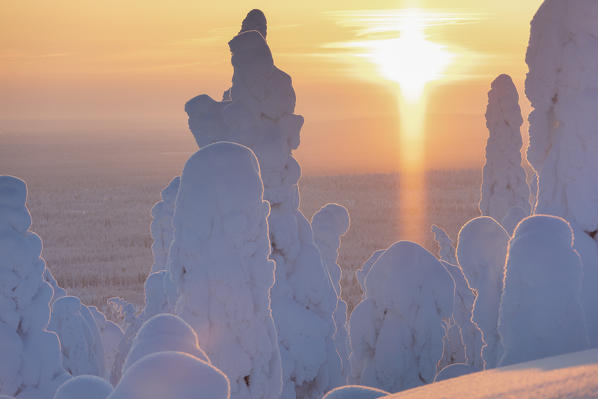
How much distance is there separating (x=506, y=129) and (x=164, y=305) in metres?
11.5

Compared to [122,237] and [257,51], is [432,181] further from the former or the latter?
[257,51]

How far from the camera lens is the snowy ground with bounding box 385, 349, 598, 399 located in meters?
4.86

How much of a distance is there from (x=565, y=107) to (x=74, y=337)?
1005 centimetres

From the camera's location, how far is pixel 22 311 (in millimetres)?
11086

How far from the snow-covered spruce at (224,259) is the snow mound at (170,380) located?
4428 millimetres

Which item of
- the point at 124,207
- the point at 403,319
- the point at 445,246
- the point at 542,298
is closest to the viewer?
the point at 542,298

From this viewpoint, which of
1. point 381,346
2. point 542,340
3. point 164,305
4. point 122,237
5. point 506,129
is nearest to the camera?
point 542,340

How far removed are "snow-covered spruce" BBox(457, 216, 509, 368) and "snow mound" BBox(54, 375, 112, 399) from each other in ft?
23.1

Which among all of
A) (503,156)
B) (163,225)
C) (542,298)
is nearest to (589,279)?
(542,298)

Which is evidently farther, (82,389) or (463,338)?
(463,338)

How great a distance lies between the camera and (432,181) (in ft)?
289

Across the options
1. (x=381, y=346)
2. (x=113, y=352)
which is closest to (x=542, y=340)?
(x=381, y=346)

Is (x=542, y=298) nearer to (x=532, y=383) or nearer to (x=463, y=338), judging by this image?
(x=532, y=383)

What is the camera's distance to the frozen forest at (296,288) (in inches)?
280
